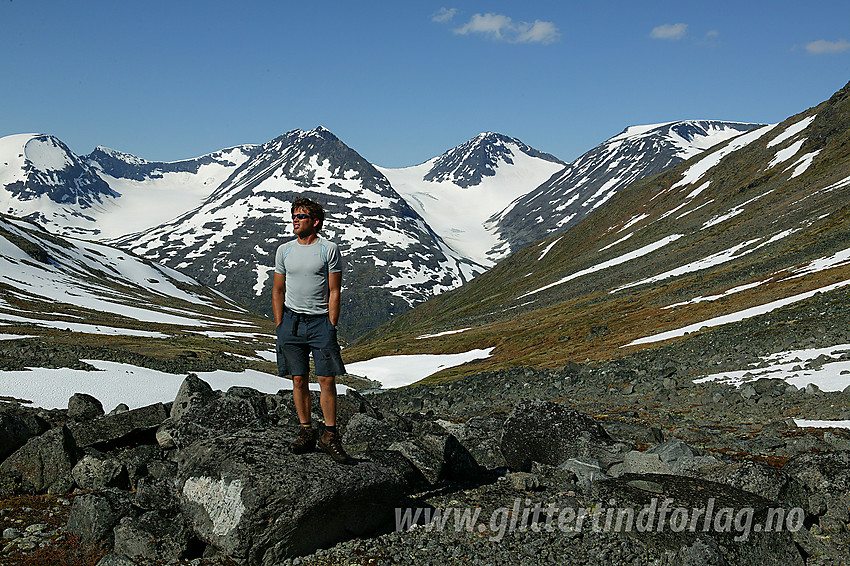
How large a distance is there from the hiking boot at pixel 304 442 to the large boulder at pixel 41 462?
260 inches

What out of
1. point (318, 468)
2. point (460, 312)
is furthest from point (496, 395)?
point (460, 312)

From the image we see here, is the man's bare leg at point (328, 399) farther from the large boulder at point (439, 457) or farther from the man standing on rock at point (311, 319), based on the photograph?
the large boulder at point (439, 457)

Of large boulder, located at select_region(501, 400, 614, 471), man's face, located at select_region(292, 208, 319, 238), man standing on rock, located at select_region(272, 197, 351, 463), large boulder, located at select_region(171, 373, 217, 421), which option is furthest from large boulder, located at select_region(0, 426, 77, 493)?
large boulder, located at select_region(501, 400, 614, 471)

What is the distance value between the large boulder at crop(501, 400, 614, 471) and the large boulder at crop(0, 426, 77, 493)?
11.5m

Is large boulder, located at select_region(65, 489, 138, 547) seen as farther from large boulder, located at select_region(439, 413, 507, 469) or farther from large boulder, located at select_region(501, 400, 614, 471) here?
large boulder, located at select_region(501, 400, 614, 471)

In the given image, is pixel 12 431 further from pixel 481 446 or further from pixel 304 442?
pixel 481 446

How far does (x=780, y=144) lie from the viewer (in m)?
159

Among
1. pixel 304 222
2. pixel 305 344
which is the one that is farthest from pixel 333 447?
pixel 304 222

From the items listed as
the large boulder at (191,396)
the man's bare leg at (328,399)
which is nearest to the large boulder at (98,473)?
the large boulder at (191,396)

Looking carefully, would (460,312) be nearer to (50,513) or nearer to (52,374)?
(52,374)

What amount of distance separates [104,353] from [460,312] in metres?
112

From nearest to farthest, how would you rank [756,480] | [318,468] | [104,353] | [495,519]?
[318,468]
[495,519]
[756,480]
[104,353]

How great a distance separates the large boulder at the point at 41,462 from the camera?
13648 mm

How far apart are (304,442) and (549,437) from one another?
30.2 feet
